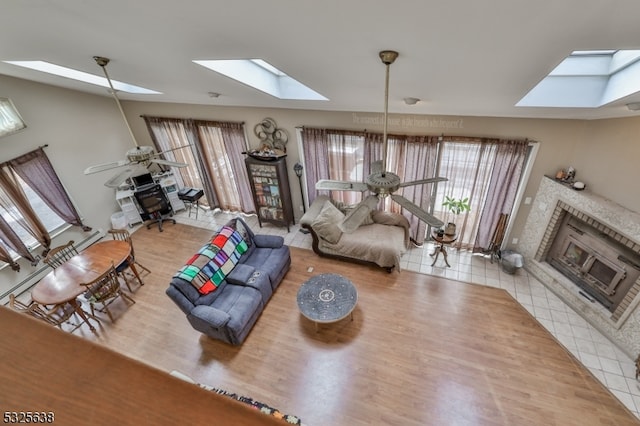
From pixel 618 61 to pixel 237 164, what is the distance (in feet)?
19.2

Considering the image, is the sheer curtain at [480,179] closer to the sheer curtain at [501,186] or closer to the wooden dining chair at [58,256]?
the sheer curtain at [501,186]

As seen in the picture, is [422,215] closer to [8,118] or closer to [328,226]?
[328,226]

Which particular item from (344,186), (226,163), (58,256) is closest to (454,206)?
(344,186)

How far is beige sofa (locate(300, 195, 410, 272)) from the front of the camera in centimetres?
493

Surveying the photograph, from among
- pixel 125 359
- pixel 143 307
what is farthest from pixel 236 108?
pixel 125 359

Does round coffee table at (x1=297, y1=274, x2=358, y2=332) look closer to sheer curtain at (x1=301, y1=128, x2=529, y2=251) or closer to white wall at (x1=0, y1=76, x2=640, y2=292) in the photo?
sheer curtain at (x1=301, y1=128, x2=529, y2=251)

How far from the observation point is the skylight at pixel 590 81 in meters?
2.60

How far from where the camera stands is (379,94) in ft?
10.6

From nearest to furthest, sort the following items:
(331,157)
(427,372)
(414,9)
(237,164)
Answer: (414,9), (427,372), (331,157), (237,164)

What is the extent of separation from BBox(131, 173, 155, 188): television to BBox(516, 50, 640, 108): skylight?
23.1 feet

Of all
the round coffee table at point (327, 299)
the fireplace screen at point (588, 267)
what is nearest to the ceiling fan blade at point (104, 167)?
the round coffee table at point (327, 299)

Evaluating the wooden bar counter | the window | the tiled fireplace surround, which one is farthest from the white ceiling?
the window

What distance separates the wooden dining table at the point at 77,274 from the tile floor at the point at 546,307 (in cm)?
263

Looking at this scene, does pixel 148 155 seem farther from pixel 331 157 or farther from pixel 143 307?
pixel 331 157
